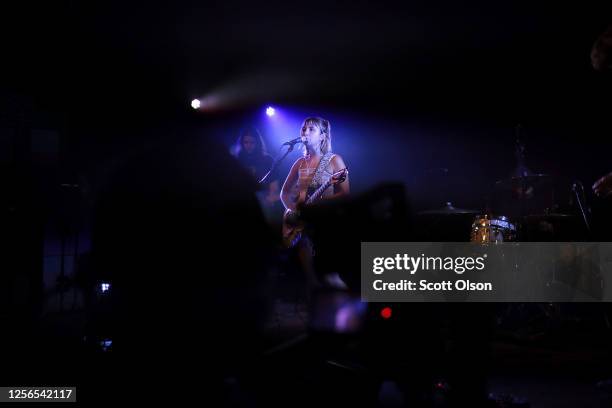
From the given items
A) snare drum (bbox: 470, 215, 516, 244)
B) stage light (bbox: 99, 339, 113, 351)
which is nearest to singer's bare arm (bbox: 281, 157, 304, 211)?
snare drum (bbox: 470, 215, 516, 244)

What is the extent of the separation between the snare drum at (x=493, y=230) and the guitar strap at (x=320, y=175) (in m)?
2.20

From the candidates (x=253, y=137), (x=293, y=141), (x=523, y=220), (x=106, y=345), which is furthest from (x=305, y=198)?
(x=106, y=345)

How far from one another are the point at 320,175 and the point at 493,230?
8.10 ft

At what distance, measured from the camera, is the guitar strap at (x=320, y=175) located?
21.1ft

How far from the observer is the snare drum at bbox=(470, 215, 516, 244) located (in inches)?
188

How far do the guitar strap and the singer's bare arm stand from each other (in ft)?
0.92

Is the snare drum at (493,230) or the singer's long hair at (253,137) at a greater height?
the singer's long hair at (253,137)

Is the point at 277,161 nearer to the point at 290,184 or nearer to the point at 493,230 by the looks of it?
the point at 290,184

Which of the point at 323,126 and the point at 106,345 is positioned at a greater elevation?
the point at 323,126

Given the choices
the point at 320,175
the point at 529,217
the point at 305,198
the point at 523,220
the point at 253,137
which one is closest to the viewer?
the point at 529,217

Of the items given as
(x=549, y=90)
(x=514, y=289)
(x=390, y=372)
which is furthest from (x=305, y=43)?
(x=390, y=372)

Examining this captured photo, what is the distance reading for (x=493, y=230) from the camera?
15.7ft

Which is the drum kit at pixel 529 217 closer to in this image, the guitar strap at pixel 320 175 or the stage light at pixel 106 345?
the guitar strap at pixel 320 175

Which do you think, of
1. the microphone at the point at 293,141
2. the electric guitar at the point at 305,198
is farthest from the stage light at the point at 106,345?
the microphone at the point at 293,141
